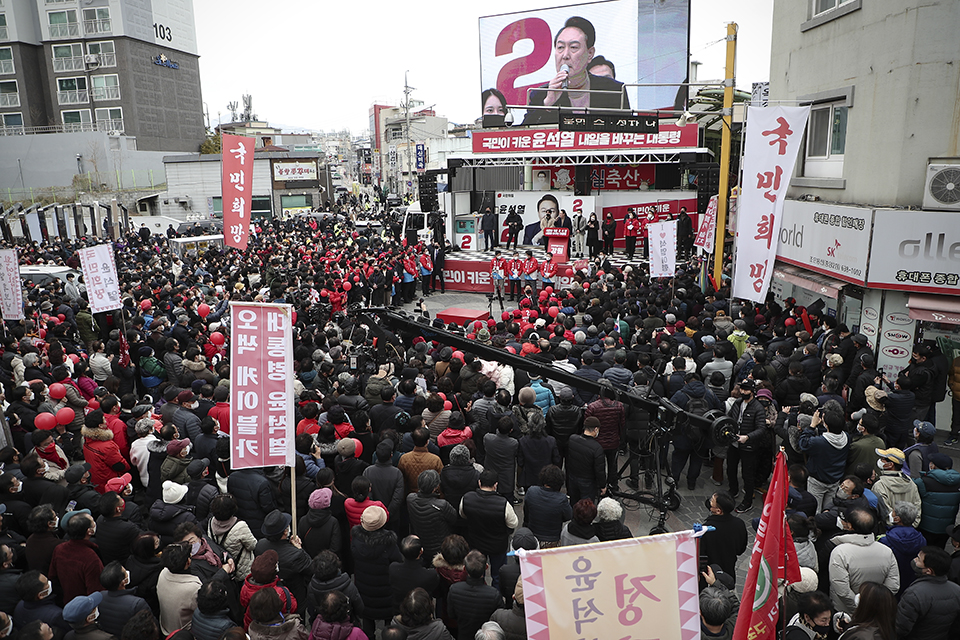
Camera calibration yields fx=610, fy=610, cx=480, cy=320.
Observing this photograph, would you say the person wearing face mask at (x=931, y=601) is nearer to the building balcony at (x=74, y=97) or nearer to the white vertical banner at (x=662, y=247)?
the white vertical banner at (x=662, y=247)

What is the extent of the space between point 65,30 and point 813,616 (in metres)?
57.2

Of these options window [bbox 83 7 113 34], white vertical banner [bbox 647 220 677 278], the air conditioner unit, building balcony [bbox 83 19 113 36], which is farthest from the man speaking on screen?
window [bbox 83 7 113 34]

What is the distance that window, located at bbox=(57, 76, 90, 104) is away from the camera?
45812 millimetres

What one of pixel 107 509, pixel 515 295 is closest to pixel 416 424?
pixel 107 509

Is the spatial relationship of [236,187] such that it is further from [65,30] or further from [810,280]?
[65,30]

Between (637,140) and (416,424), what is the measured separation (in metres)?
21.4

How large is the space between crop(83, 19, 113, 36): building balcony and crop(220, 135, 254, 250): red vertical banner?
42.9 meters

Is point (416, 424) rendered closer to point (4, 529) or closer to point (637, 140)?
point (4, 529)

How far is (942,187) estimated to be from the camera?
8703 millimetres

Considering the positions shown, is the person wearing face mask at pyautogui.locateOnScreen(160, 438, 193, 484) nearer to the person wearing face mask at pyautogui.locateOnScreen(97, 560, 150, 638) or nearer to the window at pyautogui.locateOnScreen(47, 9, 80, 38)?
the person wearing face mask at pyautogui.locateOnScreen(97, 560, 150, 638)

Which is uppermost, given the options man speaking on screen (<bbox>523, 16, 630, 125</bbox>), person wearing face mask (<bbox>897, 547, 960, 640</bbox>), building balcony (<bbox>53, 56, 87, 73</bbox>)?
building balcony (<bbox>53, 56, 87, 73</bbox>)

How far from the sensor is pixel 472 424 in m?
7.40

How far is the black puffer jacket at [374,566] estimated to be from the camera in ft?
15.7

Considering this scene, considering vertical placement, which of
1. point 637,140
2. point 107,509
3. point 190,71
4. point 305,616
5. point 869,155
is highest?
point 190,71
